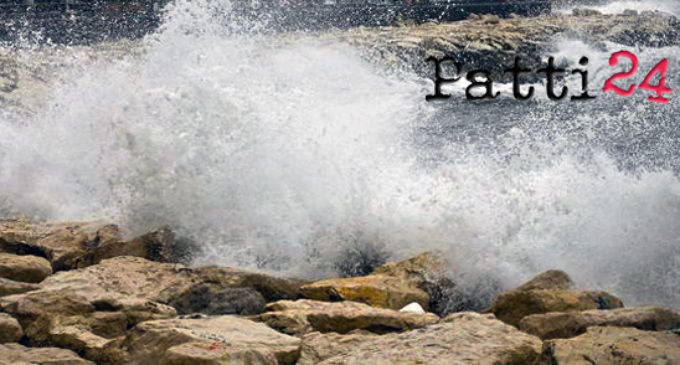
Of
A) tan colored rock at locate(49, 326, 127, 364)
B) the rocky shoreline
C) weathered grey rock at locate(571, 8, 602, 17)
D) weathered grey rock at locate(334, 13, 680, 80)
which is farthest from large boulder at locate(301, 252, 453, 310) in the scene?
weathered grey rock at locate(571, 8, 602, 17)

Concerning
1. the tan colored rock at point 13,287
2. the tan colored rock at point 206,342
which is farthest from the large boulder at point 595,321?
the tan colored rock at point 13,287

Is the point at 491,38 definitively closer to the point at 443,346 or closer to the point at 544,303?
the point at 544,303

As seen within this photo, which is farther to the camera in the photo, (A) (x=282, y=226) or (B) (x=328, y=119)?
(B) (x=328, y=119)

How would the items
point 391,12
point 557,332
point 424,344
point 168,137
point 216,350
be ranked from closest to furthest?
point 216,350 < point 424,344 < point 557,332 < point 168,137 < point 391,12

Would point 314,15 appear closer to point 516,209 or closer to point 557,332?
point 516,209

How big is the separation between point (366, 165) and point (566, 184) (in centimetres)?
132

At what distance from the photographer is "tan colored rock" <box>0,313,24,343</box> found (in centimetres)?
353

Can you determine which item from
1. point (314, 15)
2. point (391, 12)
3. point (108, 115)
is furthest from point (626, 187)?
point (391, 12)

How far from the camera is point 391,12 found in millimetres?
24594

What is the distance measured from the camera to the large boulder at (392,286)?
445 centimetres

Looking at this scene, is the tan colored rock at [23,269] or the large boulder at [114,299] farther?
the tan colored rock at [23,269]

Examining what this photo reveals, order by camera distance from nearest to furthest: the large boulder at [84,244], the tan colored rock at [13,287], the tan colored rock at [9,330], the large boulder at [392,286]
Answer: the tan colored rock at [9,330]
the tan colored rock at [13,287]
the large boulder at [392,286]
the large boulder at [84,244]

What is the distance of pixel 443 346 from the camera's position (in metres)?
3.21

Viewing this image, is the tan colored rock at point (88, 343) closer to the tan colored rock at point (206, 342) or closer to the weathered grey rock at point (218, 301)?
the tan colored rock at point (206, 342)
